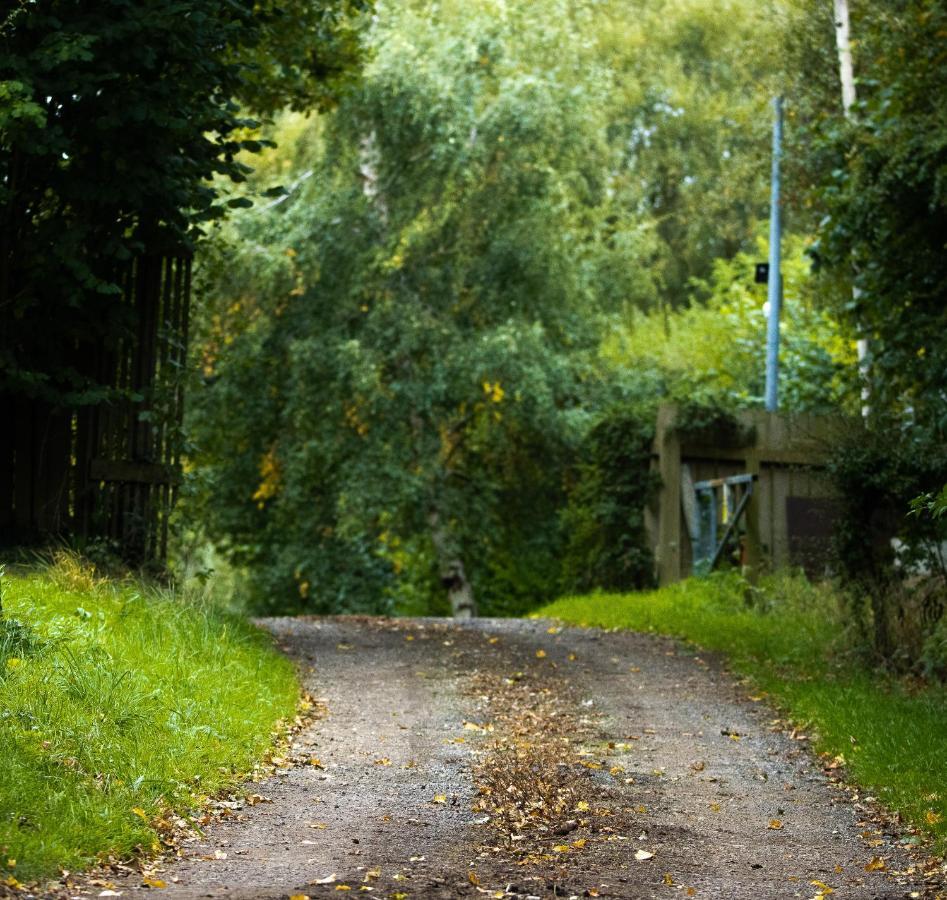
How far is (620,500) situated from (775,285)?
4303 millimetres

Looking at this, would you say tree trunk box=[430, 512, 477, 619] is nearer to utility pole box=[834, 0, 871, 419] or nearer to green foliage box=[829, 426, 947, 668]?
utility pole box=[834, 0, 871, 419]

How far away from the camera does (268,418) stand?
2370 cm

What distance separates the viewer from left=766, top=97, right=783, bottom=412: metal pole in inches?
809

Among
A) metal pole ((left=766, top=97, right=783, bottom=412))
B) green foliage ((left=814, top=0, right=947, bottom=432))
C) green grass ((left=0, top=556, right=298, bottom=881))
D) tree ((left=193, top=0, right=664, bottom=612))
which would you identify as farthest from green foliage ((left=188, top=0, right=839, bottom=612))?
green grass ((left=0, top=556, right=298, bottom=881))

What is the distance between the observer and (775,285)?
69.9ft

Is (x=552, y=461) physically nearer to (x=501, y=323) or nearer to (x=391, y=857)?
(x=501, y=323)

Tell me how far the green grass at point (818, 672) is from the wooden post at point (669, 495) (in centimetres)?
65

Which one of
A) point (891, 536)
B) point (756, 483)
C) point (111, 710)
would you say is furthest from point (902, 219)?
point (111, 710)

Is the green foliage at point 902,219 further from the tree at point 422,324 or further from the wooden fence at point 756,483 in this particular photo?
the tree at point 422,324

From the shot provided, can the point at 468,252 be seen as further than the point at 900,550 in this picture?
Yes

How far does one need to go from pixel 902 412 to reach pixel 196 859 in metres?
9.74

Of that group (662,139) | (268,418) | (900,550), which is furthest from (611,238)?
(900,550)

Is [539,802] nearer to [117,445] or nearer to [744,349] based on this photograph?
[117,445]

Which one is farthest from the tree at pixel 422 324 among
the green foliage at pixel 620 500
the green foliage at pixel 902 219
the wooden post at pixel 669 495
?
the green foliage at pixel 902 219
